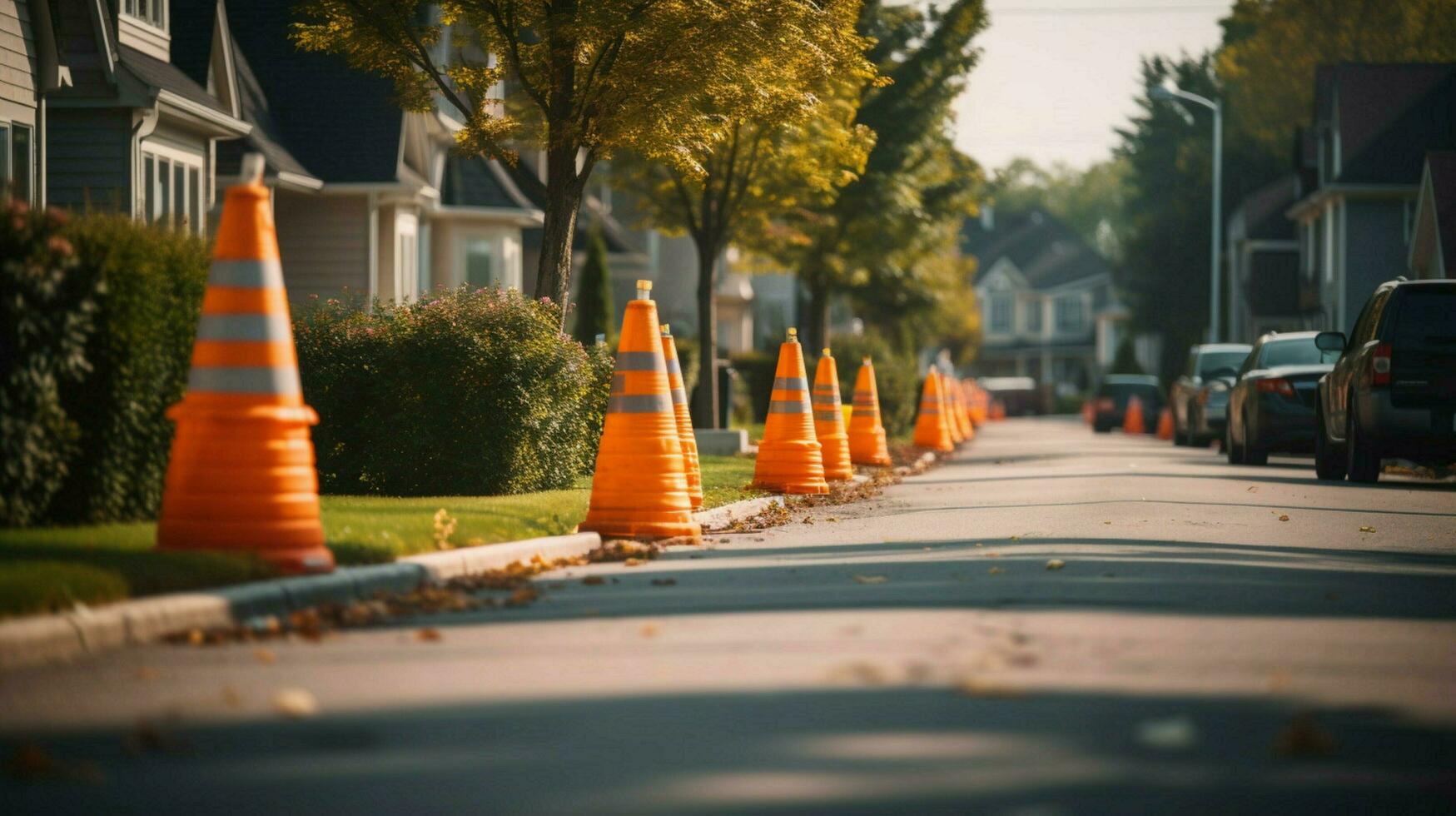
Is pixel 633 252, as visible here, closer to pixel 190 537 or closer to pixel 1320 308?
pixel 1320 308

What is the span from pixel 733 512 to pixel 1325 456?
346 inches

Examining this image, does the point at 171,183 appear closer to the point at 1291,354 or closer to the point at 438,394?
the point at 438,394

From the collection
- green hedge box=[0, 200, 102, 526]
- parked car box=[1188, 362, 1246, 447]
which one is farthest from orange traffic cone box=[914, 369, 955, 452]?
green hedge box=[0, 200, 102, 526]

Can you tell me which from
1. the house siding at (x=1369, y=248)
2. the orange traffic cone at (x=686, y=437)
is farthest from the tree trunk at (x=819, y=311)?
the orange traffic cone at (x=686, y=437)

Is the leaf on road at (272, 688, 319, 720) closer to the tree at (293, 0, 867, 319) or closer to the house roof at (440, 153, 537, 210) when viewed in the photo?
the tree at (293, 0, 867, 319)

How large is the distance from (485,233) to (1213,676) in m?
28.4

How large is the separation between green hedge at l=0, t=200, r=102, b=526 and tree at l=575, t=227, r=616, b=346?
1214 inches

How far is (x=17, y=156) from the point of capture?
1956 cm

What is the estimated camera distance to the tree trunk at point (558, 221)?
19.8m

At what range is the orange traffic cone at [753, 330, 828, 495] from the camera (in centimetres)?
1736

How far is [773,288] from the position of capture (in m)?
73.4

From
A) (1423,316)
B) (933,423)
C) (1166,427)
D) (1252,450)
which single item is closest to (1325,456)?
(1423,316)

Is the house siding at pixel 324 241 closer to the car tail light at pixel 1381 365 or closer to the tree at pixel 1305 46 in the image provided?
→ the car tail light at pixel 1381 365

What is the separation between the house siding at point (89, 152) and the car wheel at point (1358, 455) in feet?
45.0
